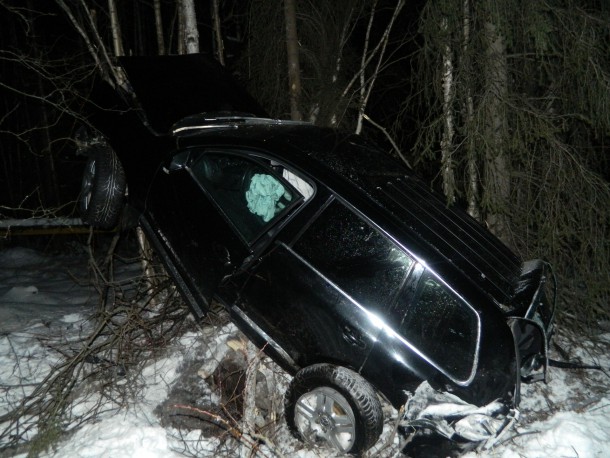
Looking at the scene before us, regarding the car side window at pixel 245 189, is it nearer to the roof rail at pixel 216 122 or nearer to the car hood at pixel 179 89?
the roof rail at pixel 216 122

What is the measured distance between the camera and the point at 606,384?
157 inches

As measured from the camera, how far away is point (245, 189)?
350 cm

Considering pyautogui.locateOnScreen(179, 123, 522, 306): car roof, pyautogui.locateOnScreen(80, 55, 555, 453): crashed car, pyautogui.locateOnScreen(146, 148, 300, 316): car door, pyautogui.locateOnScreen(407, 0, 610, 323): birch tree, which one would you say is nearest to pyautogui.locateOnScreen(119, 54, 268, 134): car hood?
pyautogui.locateOnScreen(80, 55, 555, 453): crashed car

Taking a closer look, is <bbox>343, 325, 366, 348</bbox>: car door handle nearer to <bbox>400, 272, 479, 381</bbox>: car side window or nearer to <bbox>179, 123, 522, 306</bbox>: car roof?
<bbox>400, 272, 479, 381</bbox>: car side window

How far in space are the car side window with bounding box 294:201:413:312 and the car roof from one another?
0.30 feet

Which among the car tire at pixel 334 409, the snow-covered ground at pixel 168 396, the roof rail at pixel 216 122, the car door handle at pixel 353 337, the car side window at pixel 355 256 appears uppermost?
the roof rail at pixel 216 122

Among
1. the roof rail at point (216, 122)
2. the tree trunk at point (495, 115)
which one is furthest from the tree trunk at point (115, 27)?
the tree trunk at point (495, 115)

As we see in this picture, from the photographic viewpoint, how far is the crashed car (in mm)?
2820

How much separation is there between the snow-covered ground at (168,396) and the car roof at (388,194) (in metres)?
1.04

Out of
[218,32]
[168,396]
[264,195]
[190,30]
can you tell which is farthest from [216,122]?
[218,32]

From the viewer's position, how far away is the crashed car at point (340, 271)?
2820 mm

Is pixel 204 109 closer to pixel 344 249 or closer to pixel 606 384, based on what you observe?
pixel 344 249

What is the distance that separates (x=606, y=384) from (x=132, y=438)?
380 centimetres

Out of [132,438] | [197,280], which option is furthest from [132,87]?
[132,438]
